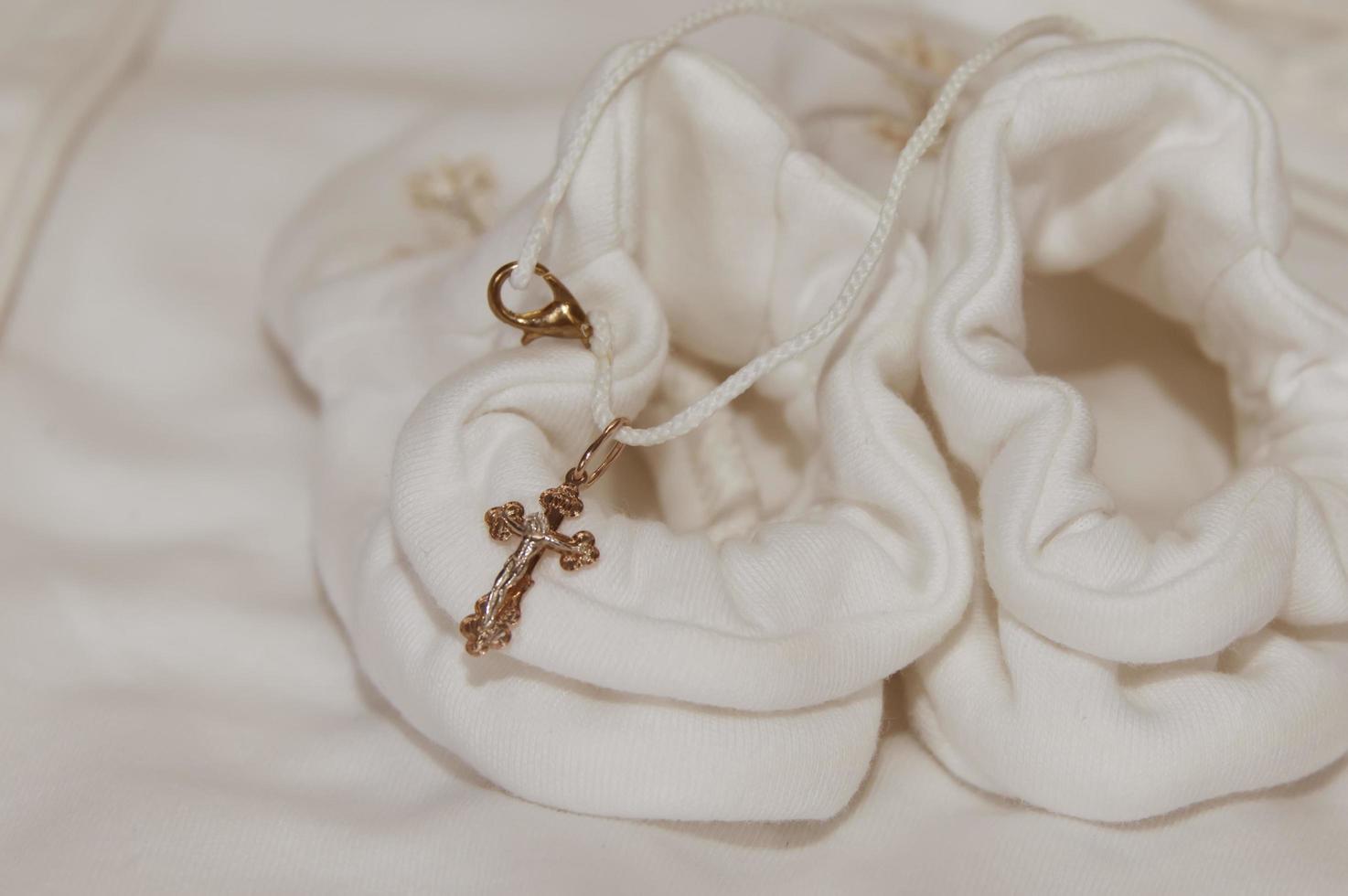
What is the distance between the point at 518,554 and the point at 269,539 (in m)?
0.31

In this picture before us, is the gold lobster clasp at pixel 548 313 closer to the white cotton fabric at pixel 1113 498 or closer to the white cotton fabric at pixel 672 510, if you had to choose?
the white cotton fabric at pixel 672 510

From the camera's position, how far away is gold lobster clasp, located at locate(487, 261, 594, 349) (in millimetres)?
594

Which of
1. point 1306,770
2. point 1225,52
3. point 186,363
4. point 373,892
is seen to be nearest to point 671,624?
point 373,892

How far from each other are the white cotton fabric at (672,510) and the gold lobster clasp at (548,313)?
0.04ft

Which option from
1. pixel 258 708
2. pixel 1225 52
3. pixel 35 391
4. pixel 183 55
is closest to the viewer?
pixel 258 708

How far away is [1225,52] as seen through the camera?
96 cm

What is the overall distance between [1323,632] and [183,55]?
0.96 meters

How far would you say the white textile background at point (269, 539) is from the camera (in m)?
0.57

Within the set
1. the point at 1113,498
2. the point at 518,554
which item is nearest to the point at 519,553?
the point at 518,554

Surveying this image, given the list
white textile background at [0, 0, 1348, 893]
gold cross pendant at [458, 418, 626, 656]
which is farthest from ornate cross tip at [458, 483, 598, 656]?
white textile background at [0, 0, 1348, 893]

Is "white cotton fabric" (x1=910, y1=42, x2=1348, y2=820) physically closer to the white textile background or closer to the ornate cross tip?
the white textile background

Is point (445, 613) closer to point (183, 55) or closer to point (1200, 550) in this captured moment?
point (1200, 550)

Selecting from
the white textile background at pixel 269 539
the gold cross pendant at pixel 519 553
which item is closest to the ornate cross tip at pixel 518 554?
the gold cross pendant at pixel 519 553

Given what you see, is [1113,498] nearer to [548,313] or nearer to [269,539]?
[548,313]
